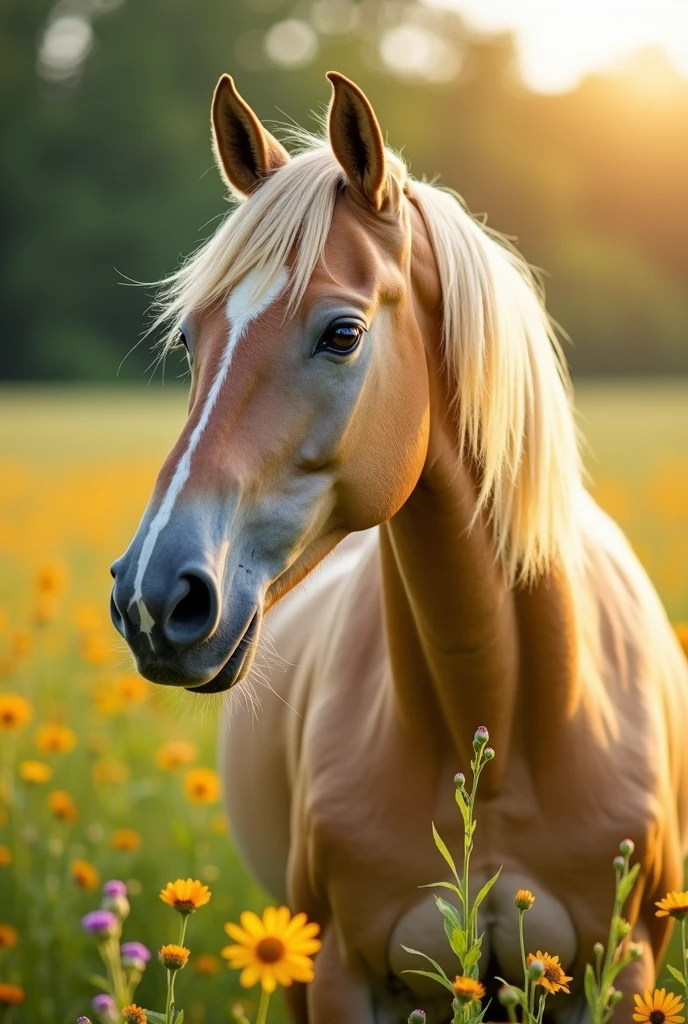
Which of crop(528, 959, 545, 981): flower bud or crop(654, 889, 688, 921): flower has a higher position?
crop(654, 889, 688, 921): flower

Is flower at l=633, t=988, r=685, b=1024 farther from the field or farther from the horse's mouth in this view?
the field

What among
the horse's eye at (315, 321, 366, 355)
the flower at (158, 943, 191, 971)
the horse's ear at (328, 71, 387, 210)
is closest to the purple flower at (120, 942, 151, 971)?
the flower at (158, 943, 191, 971)

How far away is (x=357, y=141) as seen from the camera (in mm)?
1908

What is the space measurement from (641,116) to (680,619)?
42309 millimetres

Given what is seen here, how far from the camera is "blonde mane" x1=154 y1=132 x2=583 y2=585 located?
190 centimetres

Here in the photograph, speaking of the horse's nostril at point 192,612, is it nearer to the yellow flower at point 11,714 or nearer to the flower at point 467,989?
the flower at point 467,989

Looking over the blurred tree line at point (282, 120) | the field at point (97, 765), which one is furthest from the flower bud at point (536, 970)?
the blurred tree line at point (282, 120)

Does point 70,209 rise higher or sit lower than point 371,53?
lower

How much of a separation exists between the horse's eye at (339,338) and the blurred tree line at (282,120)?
30156mm

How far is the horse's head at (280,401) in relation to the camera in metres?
1.63

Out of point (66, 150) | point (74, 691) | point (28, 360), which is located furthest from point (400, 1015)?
point (66, 150)

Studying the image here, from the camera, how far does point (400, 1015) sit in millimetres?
2340

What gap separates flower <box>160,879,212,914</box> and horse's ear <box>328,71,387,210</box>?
3.99 feet

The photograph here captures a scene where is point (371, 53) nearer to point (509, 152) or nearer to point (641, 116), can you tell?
point (509, 152)
